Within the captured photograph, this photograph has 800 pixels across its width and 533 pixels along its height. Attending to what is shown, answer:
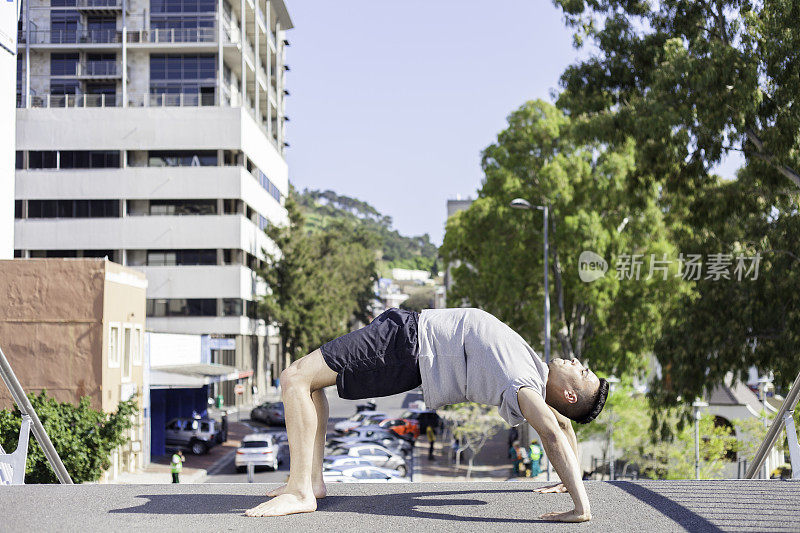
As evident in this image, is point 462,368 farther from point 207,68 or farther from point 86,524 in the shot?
point 207,68

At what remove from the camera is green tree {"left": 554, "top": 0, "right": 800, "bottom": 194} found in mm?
17281

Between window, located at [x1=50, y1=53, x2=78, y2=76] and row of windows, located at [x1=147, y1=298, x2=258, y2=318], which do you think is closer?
row of windows, located at [x1=147, y1=298, x2=258, y2=318]

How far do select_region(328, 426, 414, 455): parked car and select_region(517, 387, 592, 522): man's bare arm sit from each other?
32668mm

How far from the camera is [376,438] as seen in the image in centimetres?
4091

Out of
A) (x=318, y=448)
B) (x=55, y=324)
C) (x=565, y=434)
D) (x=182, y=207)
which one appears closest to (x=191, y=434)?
(x=55, y=324)

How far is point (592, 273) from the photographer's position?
3166cm

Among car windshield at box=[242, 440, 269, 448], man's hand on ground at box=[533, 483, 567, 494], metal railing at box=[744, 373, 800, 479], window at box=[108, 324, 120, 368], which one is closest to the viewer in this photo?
man's hand on ground at box=[533, 483, 567, 494]

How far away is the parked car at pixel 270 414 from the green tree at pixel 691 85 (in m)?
31.1

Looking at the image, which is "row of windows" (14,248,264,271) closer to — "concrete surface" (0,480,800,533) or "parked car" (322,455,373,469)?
"parked car" (322,455,373,469)

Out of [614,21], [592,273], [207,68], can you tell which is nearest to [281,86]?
[207,68]

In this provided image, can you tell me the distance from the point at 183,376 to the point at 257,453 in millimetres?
4973

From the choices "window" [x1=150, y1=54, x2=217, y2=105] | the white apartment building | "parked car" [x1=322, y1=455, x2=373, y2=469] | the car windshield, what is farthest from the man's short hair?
"window" [x1=150, y1=54, x2=217, y2=105]

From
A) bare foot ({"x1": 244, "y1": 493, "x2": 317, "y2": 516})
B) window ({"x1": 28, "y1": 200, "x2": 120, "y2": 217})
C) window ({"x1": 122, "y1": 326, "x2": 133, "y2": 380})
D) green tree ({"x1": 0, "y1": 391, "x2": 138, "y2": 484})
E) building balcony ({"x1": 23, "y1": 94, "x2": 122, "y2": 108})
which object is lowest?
green tree ({"x1": 0, "y1": 391, "x2": 138, "y2": 484})

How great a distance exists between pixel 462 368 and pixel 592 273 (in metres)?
27.2
